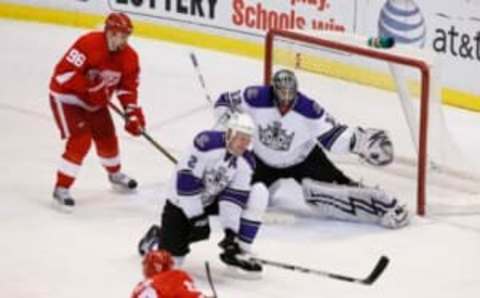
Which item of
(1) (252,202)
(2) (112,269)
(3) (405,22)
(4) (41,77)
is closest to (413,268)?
(1) (252,202)

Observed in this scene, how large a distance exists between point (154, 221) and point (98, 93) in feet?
2.03

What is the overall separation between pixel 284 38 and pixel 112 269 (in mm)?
1970

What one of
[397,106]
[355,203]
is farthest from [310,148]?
[397,106]

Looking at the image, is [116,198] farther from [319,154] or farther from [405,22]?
[405,22]

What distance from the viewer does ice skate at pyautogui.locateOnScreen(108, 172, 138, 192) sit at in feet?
23.6

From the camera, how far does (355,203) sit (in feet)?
22.1

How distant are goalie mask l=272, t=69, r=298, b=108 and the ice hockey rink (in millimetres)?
568

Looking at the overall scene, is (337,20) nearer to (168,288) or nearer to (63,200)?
(63,200)

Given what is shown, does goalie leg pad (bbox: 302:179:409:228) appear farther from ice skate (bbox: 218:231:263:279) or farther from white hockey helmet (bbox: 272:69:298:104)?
ice skate (bbox: 218:231:263:279)

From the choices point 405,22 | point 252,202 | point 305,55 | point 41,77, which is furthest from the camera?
point 41,77

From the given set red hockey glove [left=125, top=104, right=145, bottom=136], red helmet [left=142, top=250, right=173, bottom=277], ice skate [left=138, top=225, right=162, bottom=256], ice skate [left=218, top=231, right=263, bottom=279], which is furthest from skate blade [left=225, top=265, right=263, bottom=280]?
red helmet [left=142, top=250, right=173, bottom=277]

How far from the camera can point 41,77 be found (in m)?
9.73

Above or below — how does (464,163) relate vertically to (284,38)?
below

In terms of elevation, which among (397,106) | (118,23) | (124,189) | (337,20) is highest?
(118,23)
